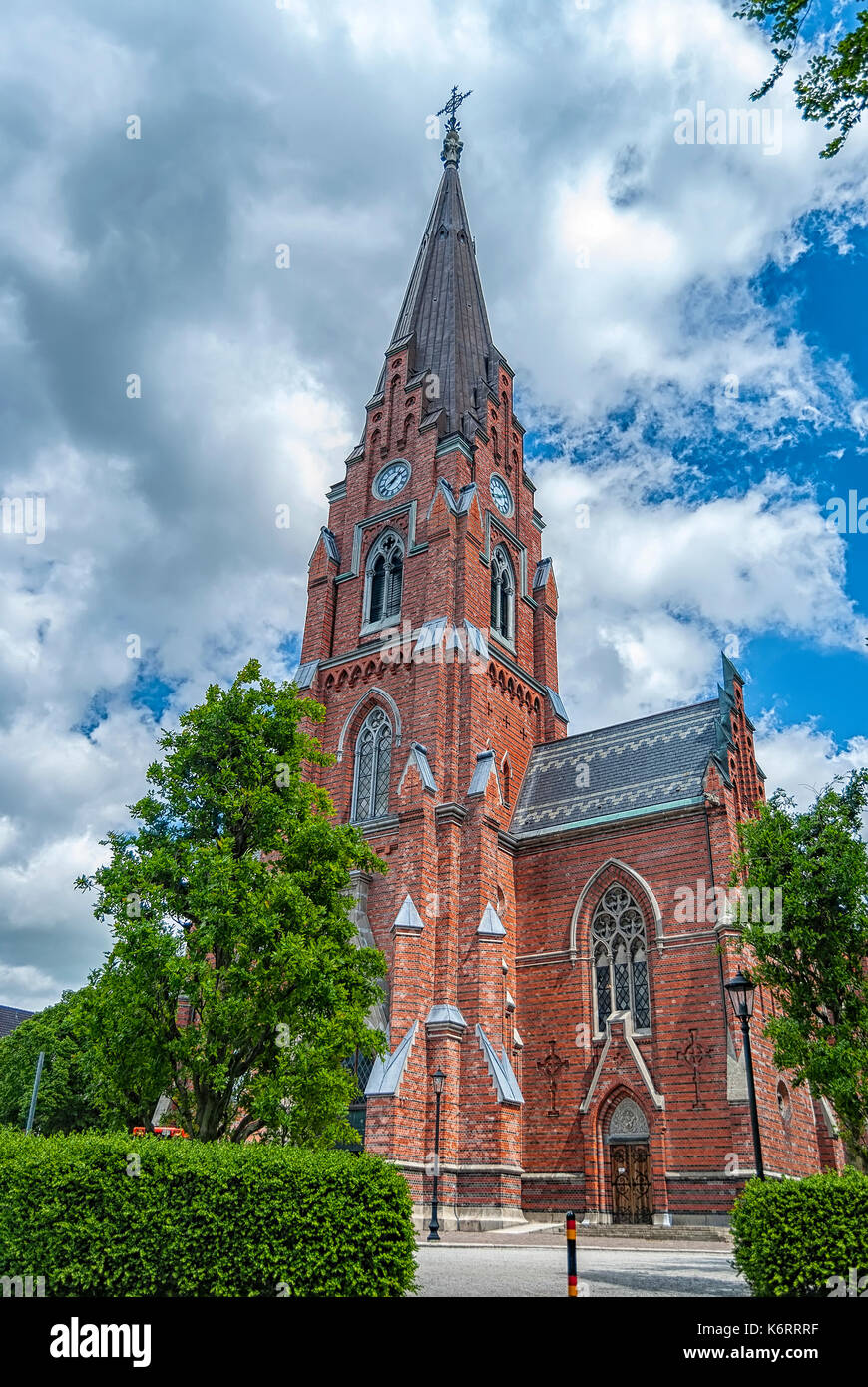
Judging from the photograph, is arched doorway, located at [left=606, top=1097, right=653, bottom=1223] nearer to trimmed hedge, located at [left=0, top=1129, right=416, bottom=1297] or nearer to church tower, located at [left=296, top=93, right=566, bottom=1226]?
church tower, located at [left=296, top=93, right=566, bottom=1226]

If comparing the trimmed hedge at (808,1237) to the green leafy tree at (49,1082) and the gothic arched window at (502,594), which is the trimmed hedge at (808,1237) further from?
the green leafy tree at (49,1082)

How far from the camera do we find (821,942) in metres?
18.5

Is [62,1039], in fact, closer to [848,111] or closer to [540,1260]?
[540,1260]

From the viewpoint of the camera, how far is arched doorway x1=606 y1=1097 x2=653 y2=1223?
25.2 metres

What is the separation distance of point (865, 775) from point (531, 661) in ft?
64.6

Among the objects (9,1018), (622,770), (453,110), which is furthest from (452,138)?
(9,1018)

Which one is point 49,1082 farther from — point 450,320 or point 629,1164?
point 450,320

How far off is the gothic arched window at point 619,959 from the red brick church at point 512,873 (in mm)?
66

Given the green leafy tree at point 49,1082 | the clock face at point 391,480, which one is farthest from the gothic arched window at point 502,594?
the green leafy tree at point 49,1082

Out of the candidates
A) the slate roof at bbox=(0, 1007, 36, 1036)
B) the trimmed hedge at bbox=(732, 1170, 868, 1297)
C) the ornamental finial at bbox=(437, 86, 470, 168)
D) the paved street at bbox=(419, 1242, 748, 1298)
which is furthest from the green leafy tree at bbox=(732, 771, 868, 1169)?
the slate roof at bbox=(0, 1007, 36, 1036)

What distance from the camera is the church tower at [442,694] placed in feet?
84.1

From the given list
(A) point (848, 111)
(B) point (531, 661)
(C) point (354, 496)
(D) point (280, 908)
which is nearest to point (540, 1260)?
(D) point (280, 908)

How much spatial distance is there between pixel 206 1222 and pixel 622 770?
77.5 feet
